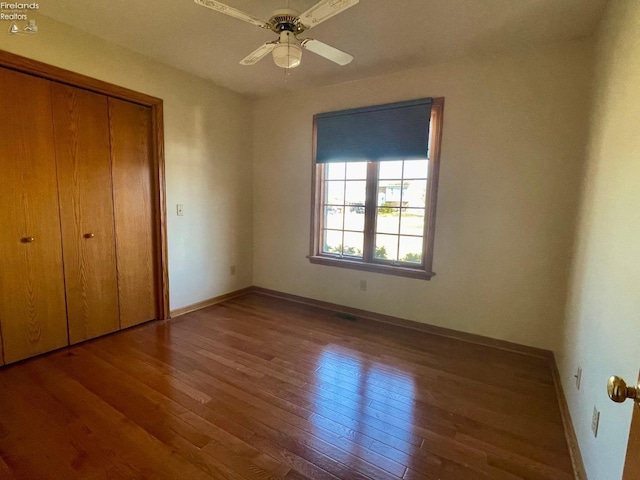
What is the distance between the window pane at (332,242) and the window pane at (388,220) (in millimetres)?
512

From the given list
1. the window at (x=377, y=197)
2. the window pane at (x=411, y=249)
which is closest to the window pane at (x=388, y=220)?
Answer: the window at (x=377, y=197)

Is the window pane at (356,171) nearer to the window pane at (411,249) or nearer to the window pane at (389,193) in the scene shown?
the window pane at (389,193)

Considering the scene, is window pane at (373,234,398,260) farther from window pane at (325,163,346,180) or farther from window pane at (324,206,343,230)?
window pane at (325,163,346,180)

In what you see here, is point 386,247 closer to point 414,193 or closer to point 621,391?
point 414,193

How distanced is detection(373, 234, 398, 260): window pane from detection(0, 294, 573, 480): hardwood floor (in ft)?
2.84

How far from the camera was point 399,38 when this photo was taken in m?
2.41

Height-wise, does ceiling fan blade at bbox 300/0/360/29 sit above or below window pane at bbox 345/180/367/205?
above

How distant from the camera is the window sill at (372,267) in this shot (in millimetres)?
3100

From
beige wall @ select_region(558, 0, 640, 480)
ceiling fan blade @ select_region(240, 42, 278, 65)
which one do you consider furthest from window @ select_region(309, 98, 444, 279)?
ceiling fan blade @ select_region(240, 42, 278, 65)

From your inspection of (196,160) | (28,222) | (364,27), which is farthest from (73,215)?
(364,27)

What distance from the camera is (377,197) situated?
337 cm

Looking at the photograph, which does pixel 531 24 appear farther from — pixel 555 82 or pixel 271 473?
pixel 271 473

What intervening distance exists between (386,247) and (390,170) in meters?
0.81

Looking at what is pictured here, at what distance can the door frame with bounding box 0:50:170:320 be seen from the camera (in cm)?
236
